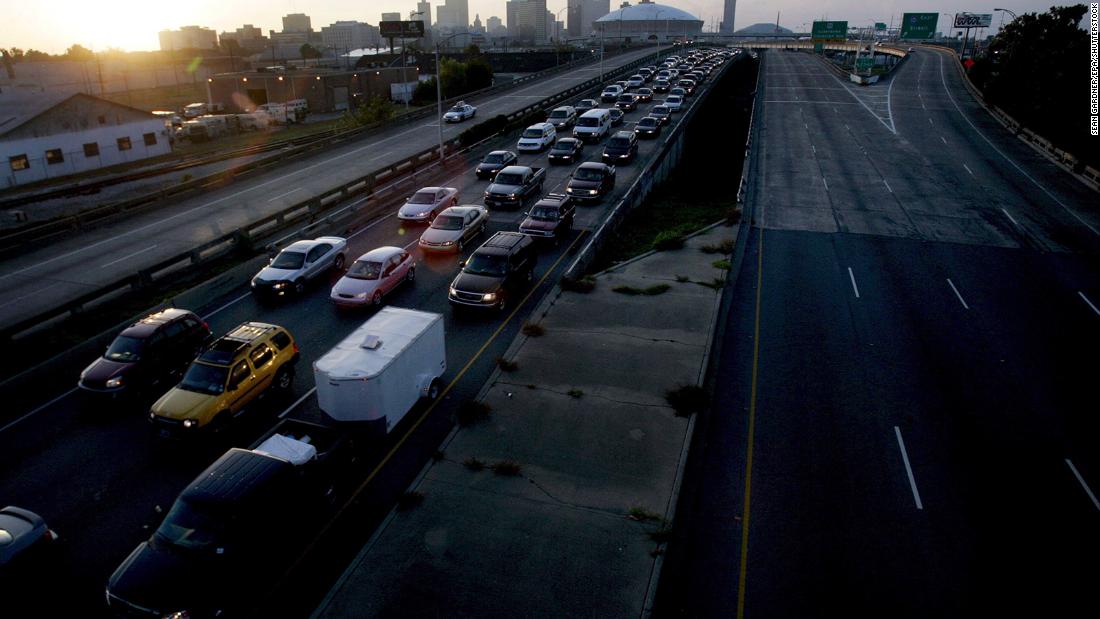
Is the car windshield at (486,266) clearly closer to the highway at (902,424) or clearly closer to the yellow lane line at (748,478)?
the highway at (902,424)

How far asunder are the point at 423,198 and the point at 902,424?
77.0 feet

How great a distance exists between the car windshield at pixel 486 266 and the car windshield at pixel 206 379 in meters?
8.96

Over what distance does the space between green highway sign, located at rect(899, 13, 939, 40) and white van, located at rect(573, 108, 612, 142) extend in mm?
72821

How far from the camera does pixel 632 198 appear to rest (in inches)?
1271

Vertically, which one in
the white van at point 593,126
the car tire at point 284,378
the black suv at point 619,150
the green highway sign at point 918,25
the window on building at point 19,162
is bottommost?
the car tire at point 284,378

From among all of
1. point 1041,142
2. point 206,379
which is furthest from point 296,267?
point 1041,142

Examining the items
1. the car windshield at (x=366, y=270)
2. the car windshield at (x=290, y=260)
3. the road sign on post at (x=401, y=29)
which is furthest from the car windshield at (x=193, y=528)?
the road sign on post at (x=401, y=29)

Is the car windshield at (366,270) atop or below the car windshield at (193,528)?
atop

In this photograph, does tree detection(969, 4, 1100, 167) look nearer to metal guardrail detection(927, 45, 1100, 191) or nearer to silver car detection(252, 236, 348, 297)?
metal guardrail detection(927, 45, 1100, 191)

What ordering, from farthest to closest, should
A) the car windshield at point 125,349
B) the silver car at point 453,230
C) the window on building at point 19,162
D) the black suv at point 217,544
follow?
the window on building at point 19,162 → the silver car at point 453,230 → the car windshield at point 125,349 → the black suv at point 217,544

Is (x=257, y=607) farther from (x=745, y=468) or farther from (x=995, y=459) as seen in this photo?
(x=995, y=459)

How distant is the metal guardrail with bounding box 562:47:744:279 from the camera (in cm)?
2394

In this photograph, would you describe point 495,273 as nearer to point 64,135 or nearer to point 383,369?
point 383,369

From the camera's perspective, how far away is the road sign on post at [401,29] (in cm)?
12025
